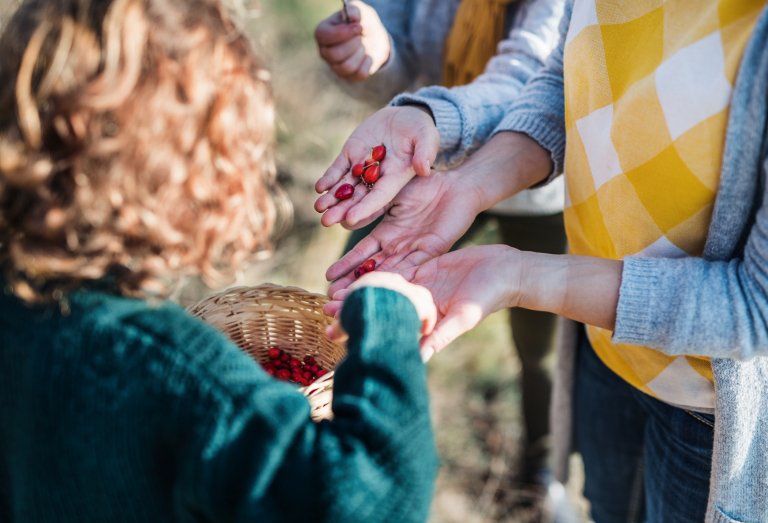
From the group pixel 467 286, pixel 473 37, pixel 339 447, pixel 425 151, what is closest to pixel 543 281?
pixel 467 286

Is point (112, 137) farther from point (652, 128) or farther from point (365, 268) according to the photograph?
point (652, 128)

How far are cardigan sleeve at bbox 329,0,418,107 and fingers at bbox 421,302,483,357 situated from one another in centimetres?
101

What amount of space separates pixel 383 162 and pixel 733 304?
0.72 meters

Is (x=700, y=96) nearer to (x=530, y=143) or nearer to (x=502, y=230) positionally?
(x=530, y=143)

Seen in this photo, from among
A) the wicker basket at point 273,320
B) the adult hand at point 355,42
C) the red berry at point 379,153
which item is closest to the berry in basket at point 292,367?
the wicker basket at point 273,320

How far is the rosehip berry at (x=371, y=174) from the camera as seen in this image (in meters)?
1.44

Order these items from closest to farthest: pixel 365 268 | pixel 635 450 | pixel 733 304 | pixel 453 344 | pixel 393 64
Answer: pixel 733 304 < pixel 365 268 < pixel 635 450 < pixel 393 64 < pixel 453 344

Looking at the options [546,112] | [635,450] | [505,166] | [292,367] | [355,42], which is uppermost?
[355,42]

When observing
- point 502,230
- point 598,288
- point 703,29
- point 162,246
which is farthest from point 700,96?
point 502,230

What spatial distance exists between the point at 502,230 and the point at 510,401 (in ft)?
2.71

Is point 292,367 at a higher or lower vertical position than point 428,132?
lower

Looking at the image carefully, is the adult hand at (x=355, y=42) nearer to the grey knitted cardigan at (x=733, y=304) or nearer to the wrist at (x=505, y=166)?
the wrist at (x=505, y=166)

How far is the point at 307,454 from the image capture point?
88 cm

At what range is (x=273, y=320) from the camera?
149 cm
